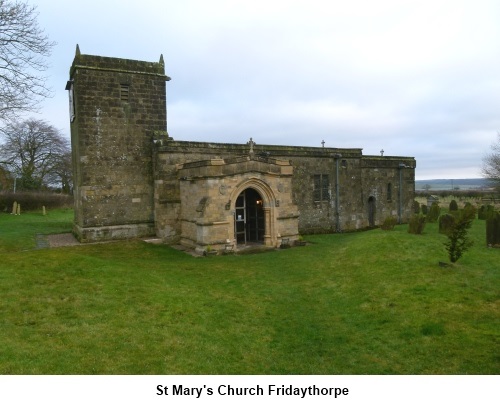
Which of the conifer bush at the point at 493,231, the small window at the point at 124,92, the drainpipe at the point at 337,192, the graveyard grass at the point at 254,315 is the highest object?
the small window at the point at 124,92

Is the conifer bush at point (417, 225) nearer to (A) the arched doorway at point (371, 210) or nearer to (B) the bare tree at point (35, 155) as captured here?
(A) the arched doorway at point (371, 210)

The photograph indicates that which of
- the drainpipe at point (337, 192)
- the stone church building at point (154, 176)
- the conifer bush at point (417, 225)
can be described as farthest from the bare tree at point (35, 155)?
the conifer bush at point (417, 225)

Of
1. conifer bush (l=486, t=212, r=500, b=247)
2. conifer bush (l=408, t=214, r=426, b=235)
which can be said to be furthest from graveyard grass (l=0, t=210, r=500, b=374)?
conifer bush (l=408, t=214, r=426, b=235)

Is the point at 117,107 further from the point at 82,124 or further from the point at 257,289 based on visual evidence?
the point at 257,289

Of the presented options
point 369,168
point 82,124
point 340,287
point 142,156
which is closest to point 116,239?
point 142,156

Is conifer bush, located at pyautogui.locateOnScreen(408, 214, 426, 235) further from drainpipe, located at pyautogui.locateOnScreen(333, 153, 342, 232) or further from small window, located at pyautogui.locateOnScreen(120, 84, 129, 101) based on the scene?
small window, located at pyautogui.locateOnScreen(120, 84, 129, 101)

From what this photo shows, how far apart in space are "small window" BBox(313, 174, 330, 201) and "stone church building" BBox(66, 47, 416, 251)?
567 centimetres

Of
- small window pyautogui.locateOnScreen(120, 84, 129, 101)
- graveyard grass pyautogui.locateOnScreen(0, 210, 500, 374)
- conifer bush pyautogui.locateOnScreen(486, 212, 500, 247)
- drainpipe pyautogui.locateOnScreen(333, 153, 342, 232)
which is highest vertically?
small window pyautogui.locateOnScreen(120, 84, 129, 101)

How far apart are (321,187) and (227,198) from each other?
987 centimetres

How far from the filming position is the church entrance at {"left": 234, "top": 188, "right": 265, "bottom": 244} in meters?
20.2

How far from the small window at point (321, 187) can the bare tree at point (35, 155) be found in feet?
120

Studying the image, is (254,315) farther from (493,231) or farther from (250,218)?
(493,231)

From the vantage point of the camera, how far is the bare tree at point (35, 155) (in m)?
47.4

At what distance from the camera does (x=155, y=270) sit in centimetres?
1397
